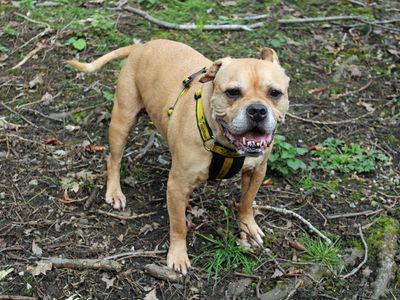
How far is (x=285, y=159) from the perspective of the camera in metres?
5.12

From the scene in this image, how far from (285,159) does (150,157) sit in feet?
4.17

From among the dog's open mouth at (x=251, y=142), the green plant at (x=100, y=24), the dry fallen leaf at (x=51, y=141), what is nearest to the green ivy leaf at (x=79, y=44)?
the green plant at (x=100, y=24)

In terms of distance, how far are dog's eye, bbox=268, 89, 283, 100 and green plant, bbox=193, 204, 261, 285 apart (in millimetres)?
1210

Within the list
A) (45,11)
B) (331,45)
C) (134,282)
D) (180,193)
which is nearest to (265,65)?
(180,193)

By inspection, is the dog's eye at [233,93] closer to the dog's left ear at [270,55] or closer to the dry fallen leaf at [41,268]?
the dog's left ear at [270,55]

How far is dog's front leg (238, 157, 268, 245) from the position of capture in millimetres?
4219

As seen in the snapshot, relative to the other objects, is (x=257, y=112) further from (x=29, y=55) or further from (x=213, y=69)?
(x=29, y=55)

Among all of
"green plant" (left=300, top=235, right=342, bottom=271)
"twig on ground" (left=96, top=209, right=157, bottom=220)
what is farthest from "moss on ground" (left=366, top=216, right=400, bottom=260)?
"twig on ground" (left=96, top=209, right=157, bottom=220)

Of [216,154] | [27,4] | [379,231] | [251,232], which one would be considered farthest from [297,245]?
[27,4]

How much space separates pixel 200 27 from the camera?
7031 mm

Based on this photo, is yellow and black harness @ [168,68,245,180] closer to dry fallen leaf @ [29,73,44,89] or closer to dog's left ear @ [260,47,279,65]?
dog's left ear @ [260,47,279,65]

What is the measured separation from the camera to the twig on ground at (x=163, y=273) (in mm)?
4059

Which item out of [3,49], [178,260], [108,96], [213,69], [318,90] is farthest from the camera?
[3,49]

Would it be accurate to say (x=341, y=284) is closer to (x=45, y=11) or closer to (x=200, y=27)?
(x=200, y=27)
